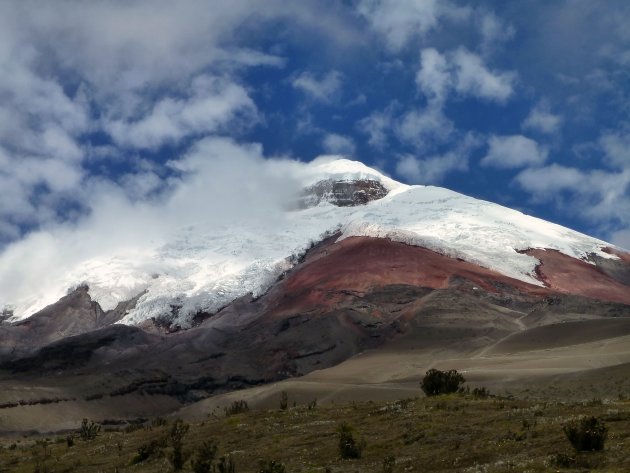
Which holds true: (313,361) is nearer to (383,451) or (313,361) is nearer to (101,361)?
(101,361)

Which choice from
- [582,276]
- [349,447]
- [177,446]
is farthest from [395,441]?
[582,276]

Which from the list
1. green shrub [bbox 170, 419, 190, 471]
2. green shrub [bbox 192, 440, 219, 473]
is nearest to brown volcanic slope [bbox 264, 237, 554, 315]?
green shrub [bbox 170, 419, 190, 471]

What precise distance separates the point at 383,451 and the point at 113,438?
18281mm

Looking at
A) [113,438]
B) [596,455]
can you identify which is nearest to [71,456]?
[113,438]

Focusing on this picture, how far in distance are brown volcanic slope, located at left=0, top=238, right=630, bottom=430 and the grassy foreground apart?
21.8 m

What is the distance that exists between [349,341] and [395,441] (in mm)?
77282

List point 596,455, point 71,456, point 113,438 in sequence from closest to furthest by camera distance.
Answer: point 596,455
point 71,456
point 113,438

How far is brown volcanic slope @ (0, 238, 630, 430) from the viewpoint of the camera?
74138mm

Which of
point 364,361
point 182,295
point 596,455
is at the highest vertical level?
point 182,295

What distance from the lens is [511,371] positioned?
5931 centimetres

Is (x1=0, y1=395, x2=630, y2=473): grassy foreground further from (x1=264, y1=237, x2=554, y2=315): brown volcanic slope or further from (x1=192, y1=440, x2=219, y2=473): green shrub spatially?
(x1=264, y1=237, x2=554, y2=315): brown volcanic slope

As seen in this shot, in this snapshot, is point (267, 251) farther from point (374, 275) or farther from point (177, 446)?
point (177, 446)

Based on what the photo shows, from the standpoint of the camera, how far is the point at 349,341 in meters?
103

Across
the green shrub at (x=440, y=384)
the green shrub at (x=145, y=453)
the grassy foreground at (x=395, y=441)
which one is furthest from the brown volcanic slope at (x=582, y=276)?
the green shrub at (x=145, y=453)
